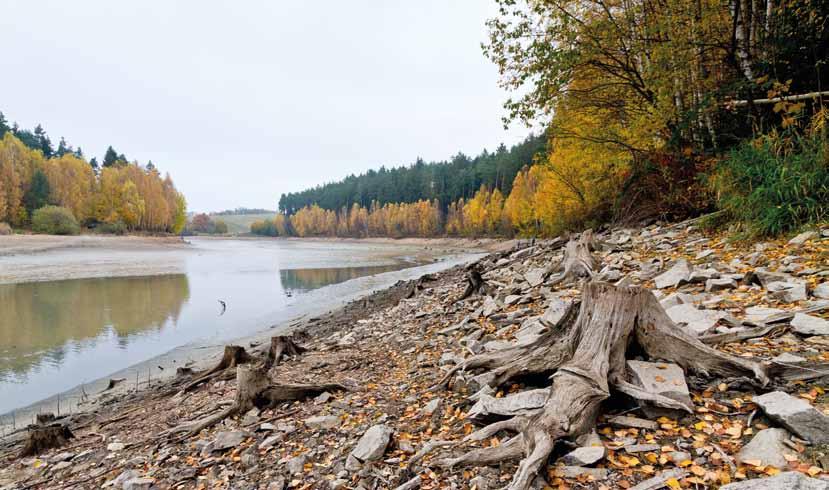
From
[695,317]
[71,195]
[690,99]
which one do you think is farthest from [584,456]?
[71,195]

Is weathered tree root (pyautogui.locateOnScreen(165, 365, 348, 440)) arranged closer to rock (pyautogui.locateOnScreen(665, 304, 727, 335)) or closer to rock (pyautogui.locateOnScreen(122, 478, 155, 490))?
rock (pyautogui.locateOnScreen(122, 478, 155, 490))

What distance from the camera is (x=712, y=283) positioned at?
5.38m

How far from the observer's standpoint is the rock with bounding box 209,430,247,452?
4.11m

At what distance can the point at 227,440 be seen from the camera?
418 centimetres

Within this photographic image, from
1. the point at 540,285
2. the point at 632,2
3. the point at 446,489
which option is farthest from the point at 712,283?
the point at 632,2

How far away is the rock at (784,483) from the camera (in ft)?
5.94

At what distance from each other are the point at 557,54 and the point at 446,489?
36.5ft

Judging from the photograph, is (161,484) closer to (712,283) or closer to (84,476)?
(84,476)

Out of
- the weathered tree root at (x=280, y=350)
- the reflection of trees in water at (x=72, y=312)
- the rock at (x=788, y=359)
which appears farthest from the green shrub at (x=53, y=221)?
the rock at (x=788, y=359)

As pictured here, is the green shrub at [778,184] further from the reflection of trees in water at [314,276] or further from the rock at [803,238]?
the reflection of trees in water at [314,276]

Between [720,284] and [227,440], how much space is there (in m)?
6.50

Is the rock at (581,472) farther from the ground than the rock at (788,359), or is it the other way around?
the rock at (788,359)

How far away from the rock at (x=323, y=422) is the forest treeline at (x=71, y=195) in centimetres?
7429

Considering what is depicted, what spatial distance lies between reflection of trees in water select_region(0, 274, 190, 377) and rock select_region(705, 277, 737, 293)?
1476 cm
